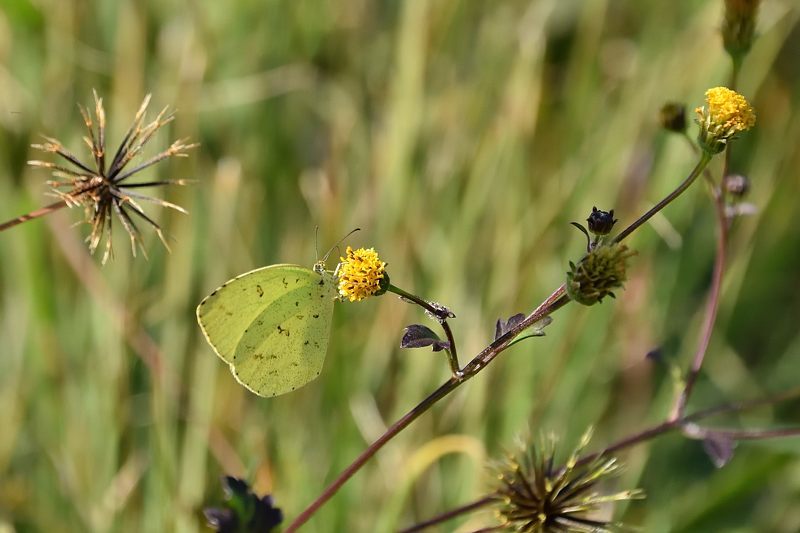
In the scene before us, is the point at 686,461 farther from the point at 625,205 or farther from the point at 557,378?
the point at 625,205

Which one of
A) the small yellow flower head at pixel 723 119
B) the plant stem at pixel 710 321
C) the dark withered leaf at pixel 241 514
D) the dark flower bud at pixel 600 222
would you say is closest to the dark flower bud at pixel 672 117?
the plant stem at pixel 710 321

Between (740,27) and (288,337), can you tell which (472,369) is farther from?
(740,27)

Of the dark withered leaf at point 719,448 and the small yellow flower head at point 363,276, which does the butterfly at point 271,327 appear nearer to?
the small yellow flower head at point 363,276

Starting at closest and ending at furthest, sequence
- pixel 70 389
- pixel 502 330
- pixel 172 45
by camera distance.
Result: 1. pixel 502 330
2. pixel 70 389
3. pixel 172 45

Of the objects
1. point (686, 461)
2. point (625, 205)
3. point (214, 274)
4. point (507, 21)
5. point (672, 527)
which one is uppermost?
point (507, 21)

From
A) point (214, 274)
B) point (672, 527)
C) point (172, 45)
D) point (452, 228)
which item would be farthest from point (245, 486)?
point (172, 45)
